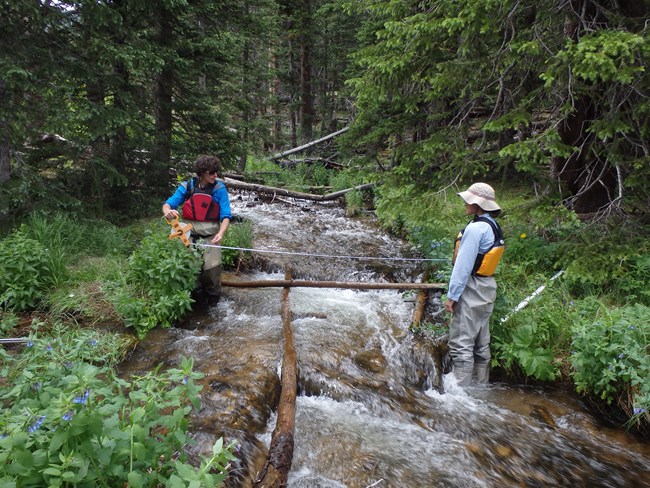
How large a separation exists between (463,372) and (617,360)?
1.61 meters

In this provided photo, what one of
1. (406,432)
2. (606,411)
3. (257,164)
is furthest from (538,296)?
(257,164)

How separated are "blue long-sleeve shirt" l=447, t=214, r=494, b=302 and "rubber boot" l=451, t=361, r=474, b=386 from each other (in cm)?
93

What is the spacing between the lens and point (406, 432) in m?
4.29

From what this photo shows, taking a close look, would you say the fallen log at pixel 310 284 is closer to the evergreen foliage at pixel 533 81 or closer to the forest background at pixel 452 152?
the forest background at pixel 452 152

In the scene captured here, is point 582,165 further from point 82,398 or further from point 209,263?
point 82,398

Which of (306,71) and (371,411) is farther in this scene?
(306,71)

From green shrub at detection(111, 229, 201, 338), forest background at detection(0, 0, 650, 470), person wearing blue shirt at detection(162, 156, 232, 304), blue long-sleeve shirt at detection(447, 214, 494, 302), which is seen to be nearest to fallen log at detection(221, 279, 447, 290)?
person wearing blue shirt at detection(162, 156, 232, 304)

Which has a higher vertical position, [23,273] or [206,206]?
[206,206]

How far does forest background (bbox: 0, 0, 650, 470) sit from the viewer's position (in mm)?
5008

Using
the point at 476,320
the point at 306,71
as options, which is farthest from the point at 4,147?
the point at 306,71

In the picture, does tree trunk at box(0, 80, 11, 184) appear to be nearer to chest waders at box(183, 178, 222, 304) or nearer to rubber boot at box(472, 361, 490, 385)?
chest waders at box(183, 178, 222, 304)

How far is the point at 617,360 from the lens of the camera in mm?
4344

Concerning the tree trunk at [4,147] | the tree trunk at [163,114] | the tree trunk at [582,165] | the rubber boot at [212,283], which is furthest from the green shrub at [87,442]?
the tree trunk at [163,114]

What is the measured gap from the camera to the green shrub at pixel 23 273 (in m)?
5.43
